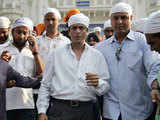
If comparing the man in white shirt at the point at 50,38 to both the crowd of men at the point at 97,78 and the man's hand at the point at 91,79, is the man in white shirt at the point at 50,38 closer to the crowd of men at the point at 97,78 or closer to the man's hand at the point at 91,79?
the crowd of men at the point at 97,78

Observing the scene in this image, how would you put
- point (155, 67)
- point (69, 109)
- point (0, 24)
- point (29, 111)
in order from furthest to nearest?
1. point (0, 24)
2. point (29, 111)
3. point (69, 109)
4. point (155, 67)

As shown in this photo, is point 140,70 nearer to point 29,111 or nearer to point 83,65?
point 83,65

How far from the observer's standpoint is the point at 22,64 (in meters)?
3.11

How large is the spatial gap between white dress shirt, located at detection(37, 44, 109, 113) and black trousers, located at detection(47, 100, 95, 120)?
0.06 meters

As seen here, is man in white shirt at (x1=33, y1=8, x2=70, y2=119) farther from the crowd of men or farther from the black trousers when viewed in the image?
the black trousers

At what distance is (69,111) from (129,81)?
627 mm

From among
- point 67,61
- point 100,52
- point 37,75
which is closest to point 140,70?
point 100,52

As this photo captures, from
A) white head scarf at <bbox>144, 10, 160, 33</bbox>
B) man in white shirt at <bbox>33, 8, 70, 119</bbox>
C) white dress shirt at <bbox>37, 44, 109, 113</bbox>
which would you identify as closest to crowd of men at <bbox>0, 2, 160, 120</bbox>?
white dress shirt at <bbox>37, 44, 109, 113</bbox>

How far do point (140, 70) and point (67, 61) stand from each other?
2.32 feet

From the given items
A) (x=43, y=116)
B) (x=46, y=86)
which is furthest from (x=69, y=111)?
(x=46, y=86)

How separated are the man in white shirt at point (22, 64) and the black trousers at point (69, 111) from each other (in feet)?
2.01

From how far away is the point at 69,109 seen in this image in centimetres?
240

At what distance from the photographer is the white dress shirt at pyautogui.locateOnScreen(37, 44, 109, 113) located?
94.9 inches

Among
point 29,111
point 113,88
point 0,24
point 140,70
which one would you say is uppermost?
point 0,24
